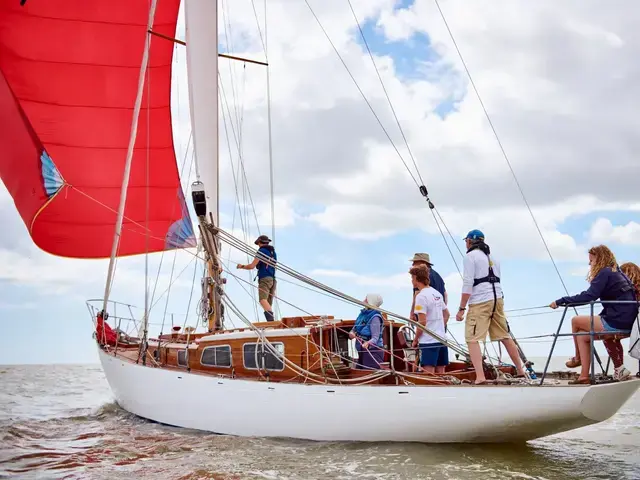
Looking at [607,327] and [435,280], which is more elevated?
[435,280]

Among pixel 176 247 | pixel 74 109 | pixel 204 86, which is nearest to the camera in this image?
pixel 204 86

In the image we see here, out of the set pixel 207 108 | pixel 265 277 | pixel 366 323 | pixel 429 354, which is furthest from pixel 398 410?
pixel 207 108

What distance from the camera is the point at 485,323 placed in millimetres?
6734

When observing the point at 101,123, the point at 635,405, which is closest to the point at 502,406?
the point at 635,405

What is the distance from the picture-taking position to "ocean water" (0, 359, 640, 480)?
6.29 m

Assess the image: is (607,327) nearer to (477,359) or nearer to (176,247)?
(477,359)

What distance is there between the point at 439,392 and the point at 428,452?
701mm

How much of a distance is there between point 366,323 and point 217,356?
2.24 metres

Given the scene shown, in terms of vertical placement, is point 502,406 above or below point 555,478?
above

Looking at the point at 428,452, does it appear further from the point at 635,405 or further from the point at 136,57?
the point at 136,57

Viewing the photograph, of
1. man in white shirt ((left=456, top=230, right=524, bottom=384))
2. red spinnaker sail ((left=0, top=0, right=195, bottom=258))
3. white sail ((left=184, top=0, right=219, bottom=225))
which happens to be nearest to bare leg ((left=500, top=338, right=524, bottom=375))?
man in white shirt ((left=456, top=230, right=524, bottom=384))

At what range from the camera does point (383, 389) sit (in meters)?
6.78

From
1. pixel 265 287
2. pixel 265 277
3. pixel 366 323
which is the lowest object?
pixel 366 323

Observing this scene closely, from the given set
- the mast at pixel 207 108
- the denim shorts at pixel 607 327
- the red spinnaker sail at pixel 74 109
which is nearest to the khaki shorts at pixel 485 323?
the denim shorts at pixel 607 327
